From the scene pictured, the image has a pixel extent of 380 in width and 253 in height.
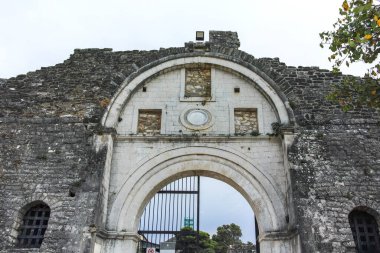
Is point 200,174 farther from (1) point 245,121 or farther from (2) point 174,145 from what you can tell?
(1) point 245,121

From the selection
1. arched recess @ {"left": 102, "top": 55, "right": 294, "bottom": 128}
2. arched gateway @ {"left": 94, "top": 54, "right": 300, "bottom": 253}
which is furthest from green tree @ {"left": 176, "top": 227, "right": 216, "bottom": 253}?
arched recess @ {"left": 102, "top": 55, "right": 294, "bottom": 128}

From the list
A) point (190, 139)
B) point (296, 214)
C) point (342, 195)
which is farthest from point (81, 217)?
point (342, 195)

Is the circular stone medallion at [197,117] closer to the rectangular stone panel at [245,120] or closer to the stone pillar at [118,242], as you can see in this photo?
the rectangular stone panel at [245,120]

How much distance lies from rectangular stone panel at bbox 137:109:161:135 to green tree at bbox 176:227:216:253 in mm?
5013

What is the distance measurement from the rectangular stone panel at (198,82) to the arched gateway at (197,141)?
0.03 m

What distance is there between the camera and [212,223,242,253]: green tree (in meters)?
23.7

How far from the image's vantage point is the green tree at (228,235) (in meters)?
23.7

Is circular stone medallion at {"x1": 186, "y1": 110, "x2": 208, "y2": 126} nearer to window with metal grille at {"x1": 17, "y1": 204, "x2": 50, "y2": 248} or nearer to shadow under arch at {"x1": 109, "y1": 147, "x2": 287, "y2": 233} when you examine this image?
shadow under arch at {"x1": 109, "y1": 147, "x2": 287, "y2": 233}

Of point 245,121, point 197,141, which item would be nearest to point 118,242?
point 197,141

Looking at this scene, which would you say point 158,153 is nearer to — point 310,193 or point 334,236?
point 310,193

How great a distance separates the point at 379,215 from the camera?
6.40 metres

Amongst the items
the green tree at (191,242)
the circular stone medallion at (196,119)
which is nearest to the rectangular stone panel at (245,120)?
the circular stone medallion at (196,119)

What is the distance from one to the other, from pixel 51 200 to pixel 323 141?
586cm

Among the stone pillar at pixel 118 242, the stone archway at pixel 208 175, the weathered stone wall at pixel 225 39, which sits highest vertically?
the weathered stone wall at pixel 225 39
